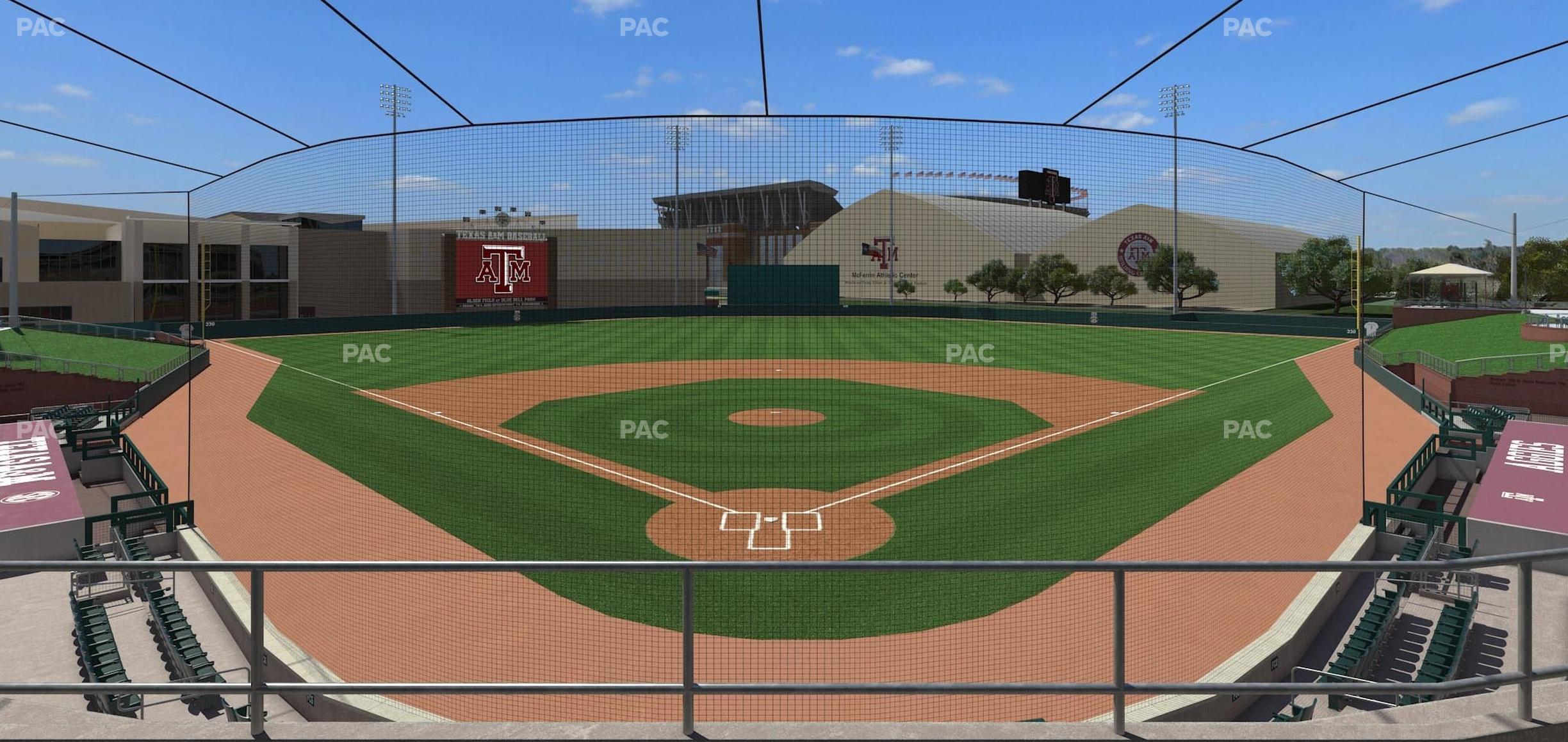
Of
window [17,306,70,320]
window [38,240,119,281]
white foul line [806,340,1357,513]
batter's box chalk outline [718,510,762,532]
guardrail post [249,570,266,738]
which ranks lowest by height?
batter's box chalk outline [718,510,762,532]

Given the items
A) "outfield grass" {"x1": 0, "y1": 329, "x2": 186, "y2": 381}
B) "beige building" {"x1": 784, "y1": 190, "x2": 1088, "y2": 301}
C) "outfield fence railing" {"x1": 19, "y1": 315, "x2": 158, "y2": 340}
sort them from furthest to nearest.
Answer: "beige building" {"x1": 784, "y1": 190, "x2": 1088, "y2": 301}, "outfield fence railing" {"x1": 19, "y1": 315, "x2": 158, "y2": 340}, "outfield grass" {"x1": 0, "y1": 329, "x2": 186, "y2": 381}

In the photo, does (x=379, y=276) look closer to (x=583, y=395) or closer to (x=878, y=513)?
(x=583, y=395)

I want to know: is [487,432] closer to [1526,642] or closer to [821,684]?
[821,684]

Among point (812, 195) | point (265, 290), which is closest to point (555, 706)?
point (812, 195)

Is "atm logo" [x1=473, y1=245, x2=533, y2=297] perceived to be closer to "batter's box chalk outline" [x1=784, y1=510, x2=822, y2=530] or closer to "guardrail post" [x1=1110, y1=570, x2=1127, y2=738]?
"batter's box chalk outline" [x1=784, y1=510, x2=822, y2=530]

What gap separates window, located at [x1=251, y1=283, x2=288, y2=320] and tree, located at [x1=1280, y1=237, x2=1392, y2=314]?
209 ft

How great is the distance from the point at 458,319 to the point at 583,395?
1823cm

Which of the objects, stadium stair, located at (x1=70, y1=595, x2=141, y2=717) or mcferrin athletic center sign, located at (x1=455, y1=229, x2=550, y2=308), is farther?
mcferrin athletic center sign, located at (x1=455, y1=229, x2=550, y2=308)

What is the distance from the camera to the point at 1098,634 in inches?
366

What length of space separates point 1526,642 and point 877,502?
11.8 m

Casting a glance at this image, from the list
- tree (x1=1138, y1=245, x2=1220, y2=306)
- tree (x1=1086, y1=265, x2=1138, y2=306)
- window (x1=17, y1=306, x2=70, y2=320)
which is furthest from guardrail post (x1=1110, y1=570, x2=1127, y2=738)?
tree (x1=1086, y1=265, x2=1138, y2=306)

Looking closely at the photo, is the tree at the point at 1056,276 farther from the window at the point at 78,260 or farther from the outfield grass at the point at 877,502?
the window at the point at 78,260

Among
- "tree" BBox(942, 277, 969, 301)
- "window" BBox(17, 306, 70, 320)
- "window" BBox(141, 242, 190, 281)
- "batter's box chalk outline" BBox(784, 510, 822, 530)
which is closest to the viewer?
"batter's box chalk outline" BBox(784, 510, 822, 530)

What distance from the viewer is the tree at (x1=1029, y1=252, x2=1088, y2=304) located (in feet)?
206
